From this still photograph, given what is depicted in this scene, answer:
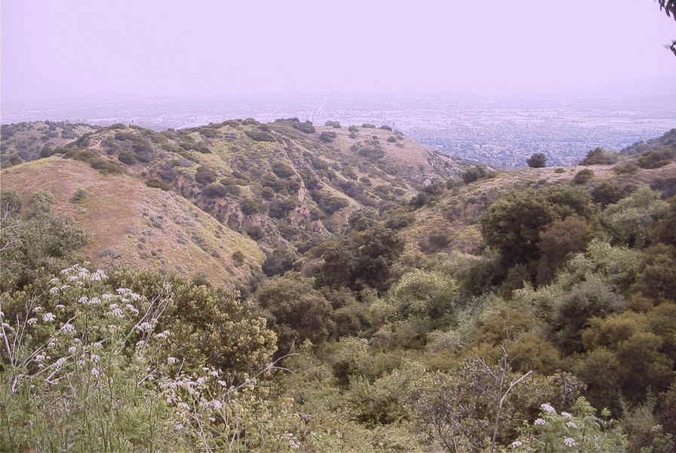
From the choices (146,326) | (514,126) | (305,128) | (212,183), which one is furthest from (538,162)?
(514,126)

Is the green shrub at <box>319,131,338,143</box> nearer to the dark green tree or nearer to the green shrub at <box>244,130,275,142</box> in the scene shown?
the green shrub at <box>244,130,275,142</box>

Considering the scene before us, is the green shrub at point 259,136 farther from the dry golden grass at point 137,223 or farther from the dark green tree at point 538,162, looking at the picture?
the dark green tree at point 538,162

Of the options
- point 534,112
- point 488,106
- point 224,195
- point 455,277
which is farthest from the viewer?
point 488,106

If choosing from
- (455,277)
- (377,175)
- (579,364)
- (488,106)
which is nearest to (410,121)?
(488,106)

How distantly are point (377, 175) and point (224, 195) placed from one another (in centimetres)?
2693

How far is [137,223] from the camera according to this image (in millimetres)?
27625

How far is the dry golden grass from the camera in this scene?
82.8 ft

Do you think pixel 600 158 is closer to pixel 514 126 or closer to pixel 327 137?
pixel 327 137

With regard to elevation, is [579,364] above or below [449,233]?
above

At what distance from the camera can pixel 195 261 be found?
90.1ft

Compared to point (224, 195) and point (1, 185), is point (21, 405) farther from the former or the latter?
point (224, 195)

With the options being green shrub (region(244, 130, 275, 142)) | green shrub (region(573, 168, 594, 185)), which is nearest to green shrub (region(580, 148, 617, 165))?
green shrub (region(573, 168, 594, 185))

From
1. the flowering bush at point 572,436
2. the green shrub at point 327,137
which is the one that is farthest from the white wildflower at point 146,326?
the green shrub at point 327,137

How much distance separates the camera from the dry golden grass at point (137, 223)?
25234mm
